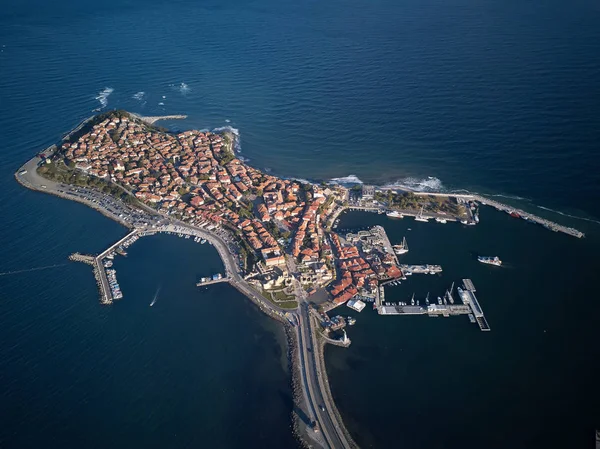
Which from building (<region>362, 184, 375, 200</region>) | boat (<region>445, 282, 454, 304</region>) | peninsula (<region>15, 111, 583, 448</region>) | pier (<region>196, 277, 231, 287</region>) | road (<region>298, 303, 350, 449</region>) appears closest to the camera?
road (<region>298, 303, 350, 449</region>)

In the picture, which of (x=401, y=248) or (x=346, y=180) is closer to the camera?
(x=401, y=248)

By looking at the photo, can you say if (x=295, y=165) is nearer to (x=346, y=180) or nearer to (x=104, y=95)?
(x=346, y=180)

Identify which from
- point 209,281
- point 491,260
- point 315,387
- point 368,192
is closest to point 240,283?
point 209,281

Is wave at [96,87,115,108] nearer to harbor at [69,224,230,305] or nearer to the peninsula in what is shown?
the peninsula

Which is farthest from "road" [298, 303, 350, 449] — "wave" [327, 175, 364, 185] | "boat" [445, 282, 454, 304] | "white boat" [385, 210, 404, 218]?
"wave" [327, 175, 364, 185]

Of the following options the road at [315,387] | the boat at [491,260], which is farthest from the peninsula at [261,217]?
the boat at [491,260]

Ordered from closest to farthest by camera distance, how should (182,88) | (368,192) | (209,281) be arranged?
(209,281) → (368,192) → (182,88)

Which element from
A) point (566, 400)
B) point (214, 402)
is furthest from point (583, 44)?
point (214, 402)
